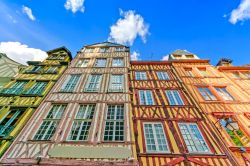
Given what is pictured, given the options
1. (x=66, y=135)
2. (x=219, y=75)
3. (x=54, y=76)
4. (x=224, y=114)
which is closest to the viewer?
(x=66, y=135)

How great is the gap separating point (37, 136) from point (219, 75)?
13.8 metres

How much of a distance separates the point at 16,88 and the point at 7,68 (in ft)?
19.6

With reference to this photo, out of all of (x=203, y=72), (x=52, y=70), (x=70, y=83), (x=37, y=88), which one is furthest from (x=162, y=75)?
(x=37, y=88)

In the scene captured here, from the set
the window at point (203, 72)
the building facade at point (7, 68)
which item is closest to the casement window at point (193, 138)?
the window at point (203, 72)

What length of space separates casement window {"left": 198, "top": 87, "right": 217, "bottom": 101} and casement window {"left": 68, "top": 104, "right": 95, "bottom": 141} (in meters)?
7.85

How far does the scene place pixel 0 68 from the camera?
1347cm

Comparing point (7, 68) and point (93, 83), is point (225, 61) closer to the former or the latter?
point (93, 83)

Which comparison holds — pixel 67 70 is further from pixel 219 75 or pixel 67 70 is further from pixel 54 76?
pixel 219 75

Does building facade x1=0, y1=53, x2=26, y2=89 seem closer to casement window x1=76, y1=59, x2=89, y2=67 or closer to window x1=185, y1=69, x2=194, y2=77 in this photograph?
casement window x1=76, y1=59, x2=89, y2=67

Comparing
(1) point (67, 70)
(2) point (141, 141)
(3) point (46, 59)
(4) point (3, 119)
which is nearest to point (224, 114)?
(2) point (141, 141)

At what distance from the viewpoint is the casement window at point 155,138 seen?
6723mm

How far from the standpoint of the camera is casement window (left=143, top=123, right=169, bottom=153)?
22.1 feet

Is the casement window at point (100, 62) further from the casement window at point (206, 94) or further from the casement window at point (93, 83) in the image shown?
the casement window at point (206, 94)

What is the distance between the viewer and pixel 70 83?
10.5m
